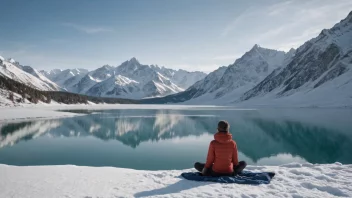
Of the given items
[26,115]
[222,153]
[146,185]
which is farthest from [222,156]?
[26,115]

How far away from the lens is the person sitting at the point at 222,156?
12.2 meters

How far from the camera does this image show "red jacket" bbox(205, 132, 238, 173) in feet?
40.3

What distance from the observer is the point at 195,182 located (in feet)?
40.6

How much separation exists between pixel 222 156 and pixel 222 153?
15cm

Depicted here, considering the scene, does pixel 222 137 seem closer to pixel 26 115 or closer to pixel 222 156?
pixel 222 156

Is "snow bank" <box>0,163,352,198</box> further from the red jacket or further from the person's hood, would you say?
the person's hood

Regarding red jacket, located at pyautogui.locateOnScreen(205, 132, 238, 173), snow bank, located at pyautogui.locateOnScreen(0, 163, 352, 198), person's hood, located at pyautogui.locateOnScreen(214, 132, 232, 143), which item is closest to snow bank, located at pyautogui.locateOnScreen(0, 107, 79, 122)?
snow bank, located at pyautogui.locateOnScreen(0, 163, 352, 198)

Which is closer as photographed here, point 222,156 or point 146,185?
point 146,185

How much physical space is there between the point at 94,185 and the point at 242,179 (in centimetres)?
607

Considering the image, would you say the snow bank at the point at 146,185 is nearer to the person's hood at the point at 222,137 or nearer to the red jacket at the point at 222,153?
the red jacket at the point at 222,153

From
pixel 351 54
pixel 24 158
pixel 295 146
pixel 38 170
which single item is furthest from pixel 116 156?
pixel 351 54

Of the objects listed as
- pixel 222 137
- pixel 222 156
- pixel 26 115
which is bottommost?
pixel 26 115

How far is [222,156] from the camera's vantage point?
12539 millimetres

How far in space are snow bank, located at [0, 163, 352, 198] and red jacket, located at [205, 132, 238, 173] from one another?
101cm
